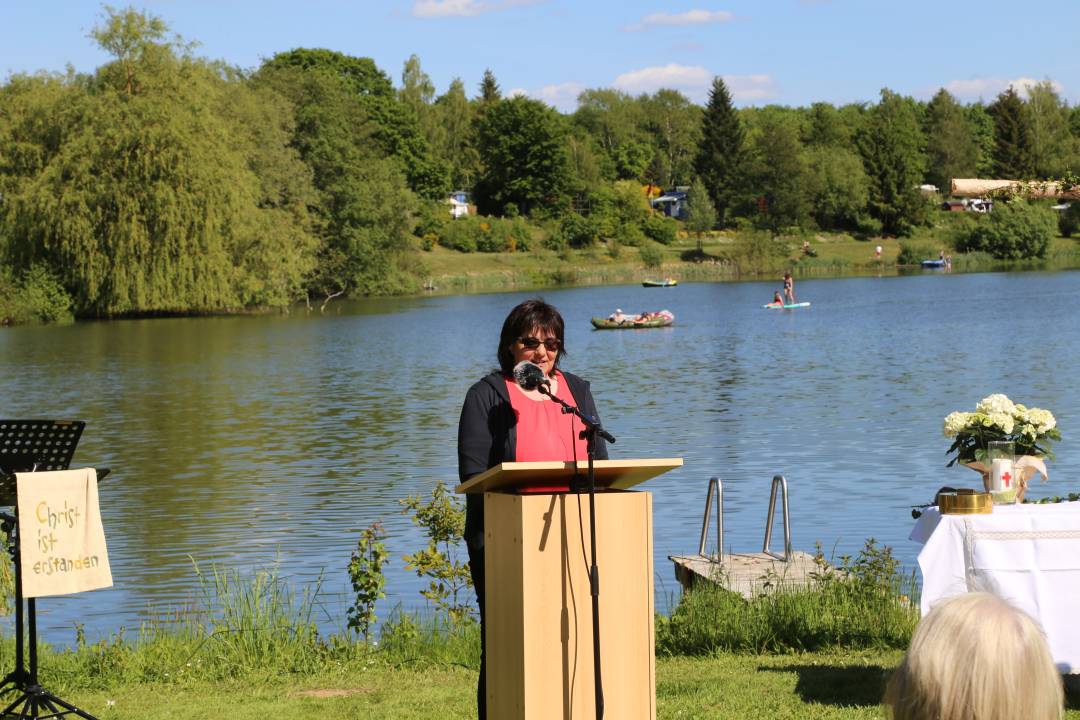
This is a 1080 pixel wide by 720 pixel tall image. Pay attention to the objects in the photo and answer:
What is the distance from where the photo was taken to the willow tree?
5838cm

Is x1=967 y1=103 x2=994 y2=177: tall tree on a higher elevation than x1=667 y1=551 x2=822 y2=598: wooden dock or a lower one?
higher

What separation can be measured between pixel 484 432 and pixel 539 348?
1.21 feet

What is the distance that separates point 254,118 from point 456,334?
22.3 metres

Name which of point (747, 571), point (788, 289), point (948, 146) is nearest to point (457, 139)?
point (948, 146)

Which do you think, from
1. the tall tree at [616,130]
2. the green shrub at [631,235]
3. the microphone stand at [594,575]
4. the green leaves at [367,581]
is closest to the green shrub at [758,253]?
the green shrub at [631,235]

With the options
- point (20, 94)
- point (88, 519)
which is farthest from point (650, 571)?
point (20, 94)

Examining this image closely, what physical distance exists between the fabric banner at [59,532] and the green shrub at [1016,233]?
104 meters

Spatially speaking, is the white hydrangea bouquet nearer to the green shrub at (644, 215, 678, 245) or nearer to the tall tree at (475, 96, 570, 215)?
the green shrub at (644, 215, 678, 245)

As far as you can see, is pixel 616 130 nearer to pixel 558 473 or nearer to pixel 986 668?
pixel 558 473

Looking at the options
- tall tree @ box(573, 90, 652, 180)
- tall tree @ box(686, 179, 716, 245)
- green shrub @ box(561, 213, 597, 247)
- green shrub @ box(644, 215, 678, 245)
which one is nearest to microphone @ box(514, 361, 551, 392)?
green shrub @ box(561, 213, 597, 247)

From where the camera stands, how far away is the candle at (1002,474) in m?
6.99

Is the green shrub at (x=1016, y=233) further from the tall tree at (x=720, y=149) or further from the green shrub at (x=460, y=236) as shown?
the green shrub at (x=460, y=236)

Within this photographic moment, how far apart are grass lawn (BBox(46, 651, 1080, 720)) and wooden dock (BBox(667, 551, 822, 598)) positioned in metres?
1.58

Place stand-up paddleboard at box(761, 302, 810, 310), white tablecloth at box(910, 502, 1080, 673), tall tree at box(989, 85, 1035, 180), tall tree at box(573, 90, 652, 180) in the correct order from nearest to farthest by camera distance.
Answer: white tablecloth at box(910, 502, 1080, 673)
stand-up paddleboard at box(761, 302, 810, 310)
tall tree at box(989, 85, 1035, 180)
tall tree at box(573, 90, 652, 180)
